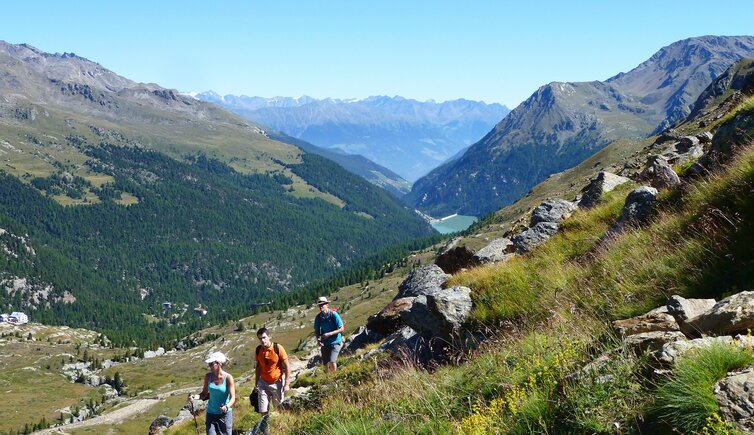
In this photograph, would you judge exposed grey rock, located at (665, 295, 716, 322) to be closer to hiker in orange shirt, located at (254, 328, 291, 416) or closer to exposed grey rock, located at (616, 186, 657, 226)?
exposed grey rock, located at (616, 186, 657, 226)

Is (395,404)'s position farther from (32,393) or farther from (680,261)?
(32,393)

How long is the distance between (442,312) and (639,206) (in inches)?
244

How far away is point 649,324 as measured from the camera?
682cm

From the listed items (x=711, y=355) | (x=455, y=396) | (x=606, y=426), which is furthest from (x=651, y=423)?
(x=455, y=396)

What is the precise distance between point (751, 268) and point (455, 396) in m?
4.90

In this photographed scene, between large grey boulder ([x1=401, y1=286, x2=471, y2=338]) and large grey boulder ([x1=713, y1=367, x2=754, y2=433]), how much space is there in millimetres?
8517

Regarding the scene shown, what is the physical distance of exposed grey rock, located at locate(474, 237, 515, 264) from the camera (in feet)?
77.5

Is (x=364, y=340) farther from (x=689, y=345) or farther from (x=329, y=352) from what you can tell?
(x=689, y=345)

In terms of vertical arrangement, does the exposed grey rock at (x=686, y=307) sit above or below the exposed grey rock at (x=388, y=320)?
above

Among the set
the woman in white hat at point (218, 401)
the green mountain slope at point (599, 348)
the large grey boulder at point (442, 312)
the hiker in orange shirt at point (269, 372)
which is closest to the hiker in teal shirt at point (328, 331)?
the hiker in orange shirt at point (269, 372)

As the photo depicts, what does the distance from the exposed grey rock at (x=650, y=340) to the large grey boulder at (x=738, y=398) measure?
127cm

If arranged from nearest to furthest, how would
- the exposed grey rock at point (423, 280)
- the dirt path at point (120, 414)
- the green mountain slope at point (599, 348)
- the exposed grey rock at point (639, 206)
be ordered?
1. the green mountain slope at point (599, 348)
2. the exposed grey rock at point (639, 206)
3. the exposed grey rock at point (423, 280)
4. the dirt path at point (120, 414)

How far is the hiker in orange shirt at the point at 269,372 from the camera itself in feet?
50.5

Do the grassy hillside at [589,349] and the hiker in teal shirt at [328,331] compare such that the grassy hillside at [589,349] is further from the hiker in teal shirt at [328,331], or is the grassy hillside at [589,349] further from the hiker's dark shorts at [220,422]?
the hiker in teal shirt at [328,331]
